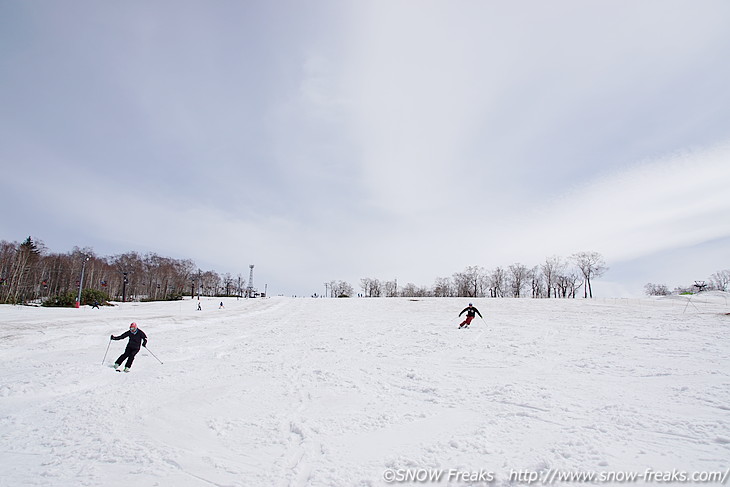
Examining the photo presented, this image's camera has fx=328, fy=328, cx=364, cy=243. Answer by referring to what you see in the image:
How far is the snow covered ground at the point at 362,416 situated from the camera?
4.43 m

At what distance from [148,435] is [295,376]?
15.0ft

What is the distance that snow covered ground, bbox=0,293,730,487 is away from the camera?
4434mm

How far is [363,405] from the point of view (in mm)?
7215

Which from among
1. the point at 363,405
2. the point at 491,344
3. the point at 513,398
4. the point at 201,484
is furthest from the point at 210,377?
the point at 491,344

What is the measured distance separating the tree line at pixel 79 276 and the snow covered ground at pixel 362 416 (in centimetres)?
3806

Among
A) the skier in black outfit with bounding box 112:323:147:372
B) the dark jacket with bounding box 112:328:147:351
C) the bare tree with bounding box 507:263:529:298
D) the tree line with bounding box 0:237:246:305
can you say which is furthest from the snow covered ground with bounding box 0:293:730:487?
the bare tree with bounding box 507:263:529:298

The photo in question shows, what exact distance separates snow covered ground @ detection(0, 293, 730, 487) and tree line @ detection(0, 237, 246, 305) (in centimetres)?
3806

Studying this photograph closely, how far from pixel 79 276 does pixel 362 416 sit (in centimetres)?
8967

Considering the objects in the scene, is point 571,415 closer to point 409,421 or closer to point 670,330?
point 409,421

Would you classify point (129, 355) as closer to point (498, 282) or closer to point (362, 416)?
point (362, 416)

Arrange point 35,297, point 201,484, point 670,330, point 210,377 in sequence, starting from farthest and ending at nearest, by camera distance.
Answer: point 35,297, point 670,330, point 210,377, point 201,484

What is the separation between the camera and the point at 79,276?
71.2 meters

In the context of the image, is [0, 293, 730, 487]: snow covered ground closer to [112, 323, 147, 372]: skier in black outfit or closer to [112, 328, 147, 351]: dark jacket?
[112, 323, 147, 372]: skier in black outfit

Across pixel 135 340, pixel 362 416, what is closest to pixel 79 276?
pixel 135 340
